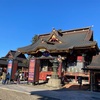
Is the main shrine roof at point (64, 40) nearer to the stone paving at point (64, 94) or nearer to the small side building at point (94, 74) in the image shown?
the small side building at point (94, 74)

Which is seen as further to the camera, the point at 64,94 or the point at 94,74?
the point at 94,74

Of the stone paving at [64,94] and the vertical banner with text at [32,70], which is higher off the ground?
the vertical banner with text at [32,70]

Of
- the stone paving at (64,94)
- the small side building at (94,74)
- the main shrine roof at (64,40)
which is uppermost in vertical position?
Answer: the main shrine roof at (64,40)

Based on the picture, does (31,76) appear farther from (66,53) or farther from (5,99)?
(5,99)

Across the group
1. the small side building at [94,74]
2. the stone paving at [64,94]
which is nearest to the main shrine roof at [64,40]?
the small side building at [94,74]

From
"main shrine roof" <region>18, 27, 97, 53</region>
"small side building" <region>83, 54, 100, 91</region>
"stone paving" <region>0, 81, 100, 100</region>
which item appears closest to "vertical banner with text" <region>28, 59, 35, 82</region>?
"main shrine roof" <region>18, 27, 97, 53</region>

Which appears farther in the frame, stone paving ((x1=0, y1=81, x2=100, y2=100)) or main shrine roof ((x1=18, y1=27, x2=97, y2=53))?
main shrine roof ((x1=18, y1=27, x2=97, y2=53))

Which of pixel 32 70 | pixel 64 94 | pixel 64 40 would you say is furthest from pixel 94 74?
pixel 64 40

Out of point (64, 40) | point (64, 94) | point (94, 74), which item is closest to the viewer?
point (64, 94)

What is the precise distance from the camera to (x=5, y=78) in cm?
2169

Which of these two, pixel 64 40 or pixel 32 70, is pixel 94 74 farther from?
pixel 64 40

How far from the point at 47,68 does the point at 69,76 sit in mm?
4681

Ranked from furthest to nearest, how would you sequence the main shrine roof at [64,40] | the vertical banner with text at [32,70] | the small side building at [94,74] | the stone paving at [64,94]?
the main shrine roof at [64,40] → the vertical banner with text at [32,70] → the small side building at [94,74] → the stone paving at [64,94]

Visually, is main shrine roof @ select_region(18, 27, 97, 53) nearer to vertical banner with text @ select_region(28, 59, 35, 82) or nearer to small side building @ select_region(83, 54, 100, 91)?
vertical banner with text @ select_region(28, 59, 35, 82)
